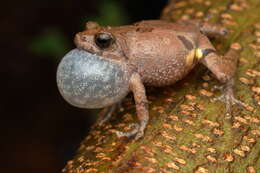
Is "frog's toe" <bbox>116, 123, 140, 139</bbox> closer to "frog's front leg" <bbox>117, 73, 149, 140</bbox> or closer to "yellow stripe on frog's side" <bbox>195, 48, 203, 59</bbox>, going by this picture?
"frog's front leg" <bbox>117, 73, 149, 140</bbox>

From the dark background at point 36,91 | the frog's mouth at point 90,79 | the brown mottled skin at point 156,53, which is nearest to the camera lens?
the frog's mouth at point 90,79

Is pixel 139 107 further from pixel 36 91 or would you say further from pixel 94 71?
pixel 36 91

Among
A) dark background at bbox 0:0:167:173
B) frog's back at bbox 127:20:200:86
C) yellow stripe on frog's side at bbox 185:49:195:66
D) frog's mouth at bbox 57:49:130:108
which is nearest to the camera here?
frog's mouth at bbox 57:49:130:108

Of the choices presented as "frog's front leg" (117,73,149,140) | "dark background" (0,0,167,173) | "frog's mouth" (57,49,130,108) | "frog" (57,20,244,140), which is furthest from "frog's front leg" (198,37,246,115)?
"dark background" (0,0,167,173)

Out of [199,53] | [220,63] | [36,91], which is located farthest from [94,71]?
[36,91]

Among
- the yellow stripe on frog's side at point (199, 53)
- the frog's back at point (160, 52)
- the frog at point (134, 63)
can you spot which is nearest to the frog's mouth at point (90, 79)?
the frog at point (134, 63)

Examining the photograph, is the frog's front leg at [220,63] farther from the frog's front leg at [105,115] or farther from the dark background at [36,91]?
the dark background at [36,91]
